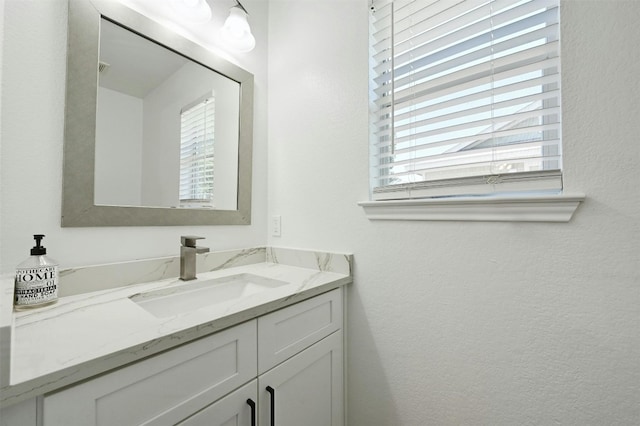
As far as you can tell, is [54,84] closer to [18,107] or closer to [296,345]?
[18,107]

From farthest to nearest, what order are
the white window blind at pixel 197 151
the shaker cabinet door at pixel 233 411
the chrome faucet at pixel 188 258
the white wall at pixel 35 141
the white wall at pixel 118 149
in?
the white window blind at pixel 197 151
the chrome faucet at pixel 188 258
the white wall at pixel 118 149
the white wall at pixel 35 141
the shaker cabinet door at pixel 233 411

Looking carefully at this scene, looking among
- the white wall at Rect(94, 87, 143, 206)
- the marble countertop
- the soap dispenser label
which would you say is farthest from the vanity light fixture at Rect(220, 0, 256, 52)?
the soap dispenser label

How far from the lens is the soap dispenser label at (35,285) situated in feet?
2.31

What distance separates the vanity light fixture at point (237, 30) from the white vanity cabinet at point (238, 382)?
3.89 ft

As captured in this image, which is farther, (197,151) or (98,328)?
(197,151)

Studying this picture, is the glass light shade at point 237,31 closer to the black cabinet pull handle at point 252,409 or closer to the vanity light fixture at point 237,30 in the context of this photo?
the vanity light fixture at point 237,30

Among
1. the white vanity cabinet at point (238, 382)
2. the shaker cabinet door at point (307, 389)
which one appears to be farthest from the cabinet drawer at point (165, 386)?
the shaker cabinet door at point (307, 389)

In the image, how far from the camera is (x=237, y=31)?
49.4 inches

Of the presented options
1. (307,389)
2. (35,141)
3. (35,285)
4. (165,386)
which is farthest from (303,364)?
(35,141)

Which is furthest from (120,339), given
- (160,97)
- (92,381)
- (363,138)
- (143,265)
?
(363,138)

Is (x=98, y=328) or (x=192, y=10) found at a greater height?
(x=192, y=10)

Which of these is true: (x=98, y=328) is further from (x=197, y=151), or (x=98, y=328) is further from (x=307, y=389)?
(x=197, y=151)

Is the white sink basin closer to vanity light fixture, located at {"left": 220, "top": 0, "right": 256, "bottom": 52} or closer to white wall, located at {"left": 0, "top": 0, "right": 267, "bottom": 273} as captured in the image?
white wall, located at {"left": 0, "top": 0, "right": 267, "bottom": 273}

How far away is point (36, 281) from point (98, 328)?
0.26m
